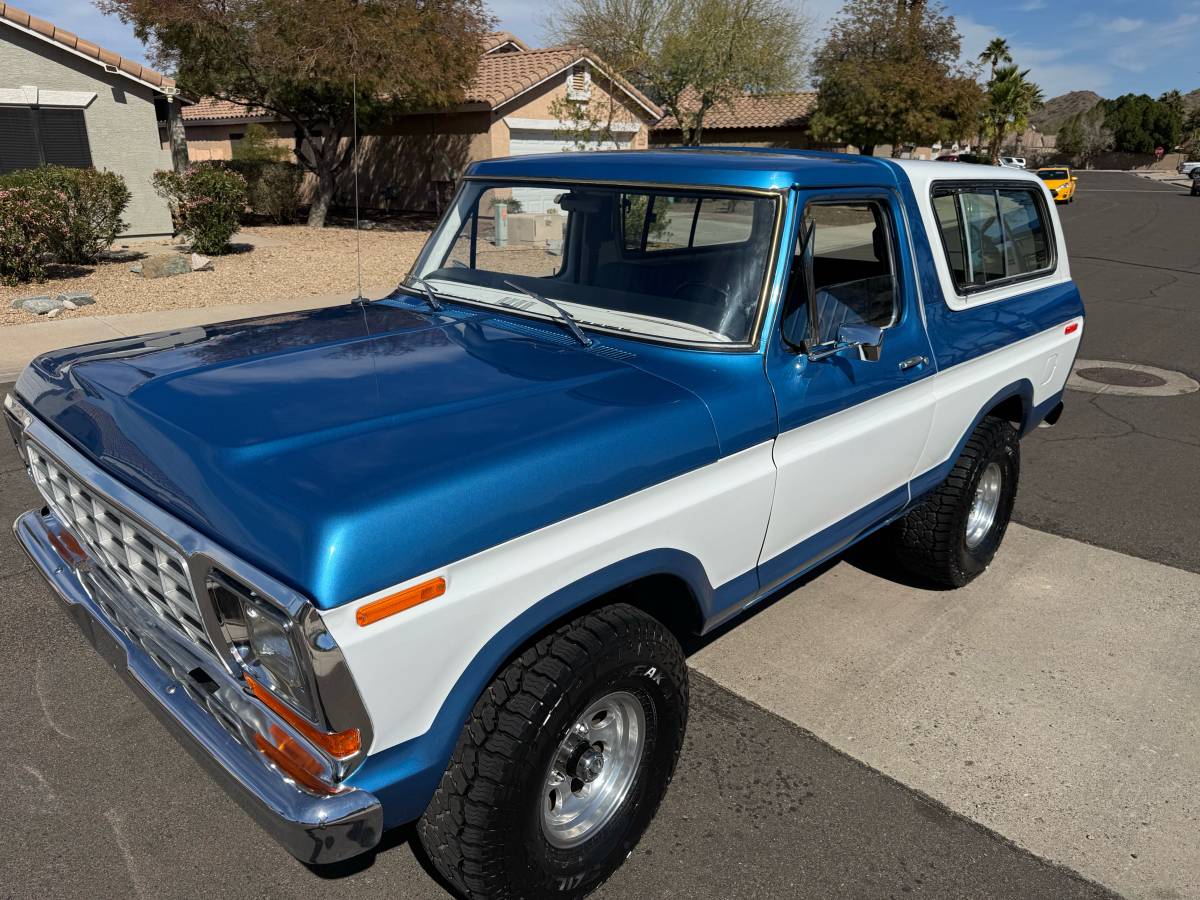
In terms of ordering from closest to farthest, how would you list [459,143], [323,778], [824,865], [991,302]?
[323,778] < [824,865] < [991,302] < [459,143]

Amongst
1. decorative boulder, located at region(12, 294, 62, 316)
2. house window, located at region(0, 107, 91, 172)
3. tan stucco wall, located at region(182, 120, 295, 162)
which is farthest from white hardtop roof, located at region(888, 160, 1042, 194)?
tan stucco wall, located at region(182, 120, 295, 162)

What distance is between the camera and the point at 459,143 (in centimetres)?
2366

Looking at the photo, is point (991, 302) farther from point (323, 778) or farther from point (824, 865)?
point (323, 778)

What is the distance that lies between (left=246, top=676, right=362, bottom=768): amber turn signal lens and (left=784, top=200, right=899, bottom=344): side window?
178 centimetres

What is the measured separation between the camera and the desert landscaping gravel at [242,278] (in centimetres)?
1093

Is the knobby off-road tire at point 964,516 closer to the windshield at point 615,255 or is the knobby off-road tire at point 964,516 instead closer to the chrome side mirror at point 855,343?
the chrome side mirror at point 855,343

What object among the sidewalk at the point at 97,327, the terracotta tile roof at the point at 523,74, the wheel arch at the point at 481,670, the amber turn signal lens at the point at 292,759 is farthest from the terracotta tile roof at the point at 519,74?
the amber turn signal lens at the point at 292,759

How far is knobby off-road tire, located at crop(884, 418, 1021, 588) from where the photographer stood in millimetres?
3889

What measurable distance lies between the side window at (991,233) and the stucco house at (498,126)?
17.5 meters

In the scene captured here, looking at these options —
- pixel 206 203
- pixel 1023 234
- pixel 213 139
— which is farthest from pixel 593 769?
pixel 213 139

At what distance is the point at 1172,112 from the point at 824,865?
95.6 metres

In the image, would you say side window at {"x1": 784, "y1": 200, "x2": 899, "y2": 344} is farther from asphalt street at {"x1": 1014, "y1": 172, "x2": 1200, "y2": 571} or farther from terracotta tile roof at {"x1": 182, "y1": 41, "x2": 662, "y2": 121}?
terracotta tile roof at {"x1": 182, "y1": 41, "x2": 662, "y2": 121}

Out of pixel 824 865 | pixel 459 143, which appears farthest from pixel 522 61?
pixel 824 865

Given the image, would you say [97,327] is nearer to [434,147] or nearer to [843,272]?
[843,272]
